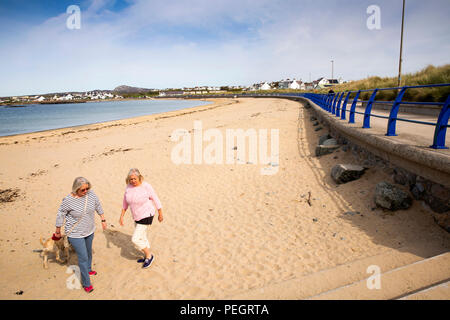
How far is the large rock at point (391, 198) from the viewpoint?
432cm

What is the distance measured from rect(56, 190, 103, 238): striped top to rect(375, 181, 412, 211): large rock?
483cm

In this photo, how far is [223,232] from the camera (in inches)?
202

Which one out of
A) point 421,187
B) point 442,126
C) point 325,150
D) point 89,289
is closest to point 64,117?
point 325,150

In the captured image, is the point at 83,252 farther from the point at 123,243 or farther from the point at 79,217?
the point at 123,243

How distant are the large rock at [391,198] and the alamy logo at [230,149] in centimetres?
355

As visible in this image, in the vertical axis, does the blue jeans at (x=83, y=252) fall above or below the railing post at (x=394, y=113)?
below

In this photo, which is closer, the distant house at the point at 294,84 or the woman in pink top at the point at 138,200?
the woman in pink top at the point at 138,200

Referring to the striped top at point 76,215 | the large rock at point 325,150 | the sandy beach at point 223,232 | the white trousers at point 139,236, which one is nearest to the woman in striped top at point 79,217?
the striped top at point 76,215

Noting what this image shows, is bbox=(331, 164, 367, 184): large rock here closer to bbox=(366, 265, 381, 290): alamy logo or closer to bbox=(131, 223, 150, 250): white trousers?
bbox=(366, 265, 381, 290): alamy logo

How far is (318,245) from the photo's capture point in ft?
13.9

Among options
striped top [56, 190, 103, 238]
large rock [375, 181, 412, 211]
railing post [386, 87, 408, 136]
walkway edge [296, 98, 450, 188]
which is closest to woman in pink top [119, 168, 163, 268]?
striped top [56, 190, 103, 238]

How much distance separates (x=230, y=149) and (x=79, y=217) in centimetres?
805

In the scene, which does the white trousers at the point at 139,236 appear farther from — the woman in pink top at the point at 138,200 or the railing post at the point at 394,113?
the railing post at the point at 394,113
